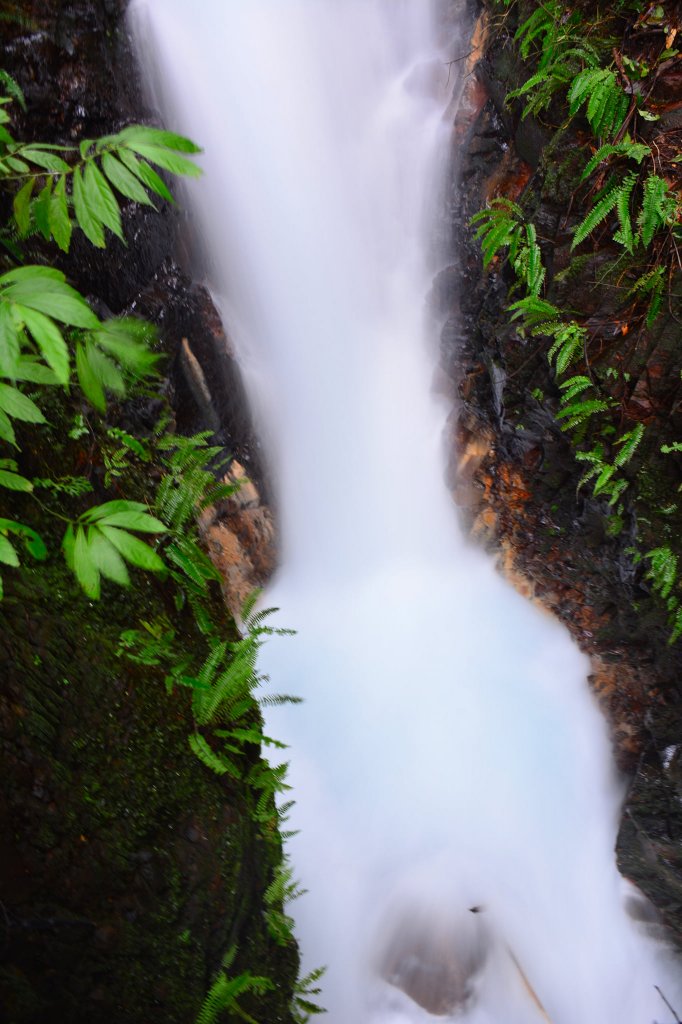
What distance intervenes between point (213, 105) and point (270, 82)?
1.05 m

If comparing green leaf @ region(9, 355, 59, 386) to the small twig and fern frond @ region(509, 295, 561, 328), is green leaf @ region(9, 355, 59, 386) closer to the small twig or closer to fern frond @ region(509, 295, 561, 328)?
fern frond @ region(509, 295, 561, 328)

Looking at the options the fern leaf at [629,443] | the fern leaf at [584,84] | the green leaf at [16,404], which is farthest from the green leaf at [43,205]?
the fern leaf at [629,443]

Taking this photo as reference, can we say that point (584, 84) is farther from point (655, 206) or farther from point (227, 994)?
point (227, 994)

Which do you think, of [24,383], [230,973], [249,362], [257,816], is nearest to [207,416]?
[249,362]

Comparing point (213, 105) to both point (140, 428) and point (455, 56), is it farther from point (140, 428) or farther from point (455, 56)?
point (140, 428)

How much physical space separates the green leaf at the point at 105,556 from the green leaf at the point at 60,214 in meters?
0.87

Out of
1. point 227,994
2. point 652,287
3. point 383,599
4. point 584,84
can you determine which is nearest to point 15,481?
point 227,994

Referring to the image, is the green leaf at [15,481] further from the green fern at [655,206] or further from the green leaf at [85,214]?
the green fern at [655,206]

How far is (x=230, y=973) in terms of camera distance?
2.37 metres

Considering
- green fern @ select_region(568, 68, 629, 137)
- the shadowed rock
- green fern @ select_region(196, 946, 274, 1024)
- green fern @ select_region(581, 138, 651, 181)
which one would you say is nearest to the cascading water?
the shadowed rock

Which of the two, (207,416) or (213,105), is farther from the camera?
(213,105)

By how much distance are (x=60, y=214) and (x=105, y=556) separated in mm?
1017

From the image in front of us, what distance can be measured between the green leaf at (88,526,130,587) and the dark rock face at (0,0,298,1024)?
66 centimetres

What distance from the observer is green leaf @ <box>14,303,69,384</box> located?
1.19 m
